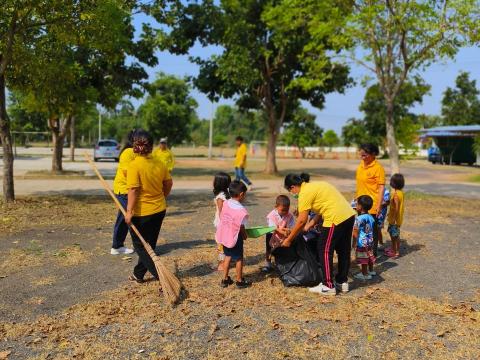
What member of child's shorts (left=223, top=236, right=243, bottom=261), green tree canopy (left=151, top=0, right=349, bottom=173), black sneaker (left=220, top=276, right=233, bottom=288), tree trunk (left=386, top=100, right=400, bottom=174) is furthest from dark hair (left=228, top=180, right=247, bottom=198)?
green tree canopy (left=151, top=0, right=349, bottom=173)

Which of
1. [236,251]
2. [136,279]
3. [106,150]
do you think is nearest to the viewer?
[236,251]

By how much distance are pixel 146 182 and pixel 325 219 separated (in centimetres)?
193

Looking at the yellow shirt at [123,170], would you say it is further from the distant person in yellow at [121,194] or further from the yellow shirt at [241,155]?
the yellow shirt at [241,155]

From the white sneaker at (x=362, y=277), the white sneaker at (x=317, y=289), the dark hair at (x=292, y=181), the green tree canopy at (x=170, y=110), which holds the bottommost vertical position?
the white sneaker at (x=362, y=277)

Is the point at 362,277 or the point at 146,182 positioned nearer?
the point at 146,182

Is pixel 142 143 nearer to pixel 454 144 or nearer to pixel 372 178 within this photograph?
pixel 372 178

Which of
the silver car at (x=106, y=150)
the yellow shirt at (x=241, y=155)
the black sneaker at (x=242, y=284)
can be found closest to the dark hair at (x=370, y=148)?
the black sneaker at (x=242, y=284)

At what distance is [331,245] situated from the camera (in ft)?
16.8

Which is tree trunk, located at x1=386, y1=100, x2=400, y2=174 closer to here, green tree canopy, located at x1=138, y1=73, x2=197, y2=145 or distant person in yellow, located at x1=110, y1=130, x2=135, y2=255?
distant person in yellow, located at x1=110, y1=130, x2=135, y2=255

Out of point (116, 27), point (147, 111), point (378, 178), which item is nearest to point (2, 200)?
point (116, 27)

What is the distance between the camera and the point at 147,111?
4691 centimetres

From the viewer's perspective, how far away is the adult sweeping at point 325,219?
5004 millimetres

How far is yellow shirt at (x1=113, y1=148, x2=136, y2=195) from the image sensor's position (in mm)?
6684

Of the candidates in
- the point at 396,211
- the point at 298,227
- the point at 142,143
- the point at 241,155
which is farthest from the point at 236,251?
the point at 241,155
